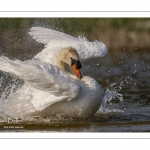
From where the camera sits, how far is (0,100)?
12195mm

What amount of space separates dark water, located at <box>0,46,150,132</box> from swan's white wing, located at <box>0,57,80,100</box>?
680 mm

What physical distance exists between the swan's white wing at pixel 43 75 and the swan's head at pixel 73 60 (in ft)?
2.90

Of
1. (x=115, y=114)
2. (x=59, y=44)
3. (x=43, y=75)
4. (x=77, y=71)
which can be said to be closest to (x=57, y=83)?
(x=43, y=75)

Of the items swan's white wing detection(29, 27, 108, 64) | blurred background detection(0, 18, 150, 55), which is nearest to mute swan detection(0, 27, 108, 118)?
swan's white wing detection(29, 27, 108, 64)

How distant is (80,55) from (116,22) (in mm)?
7238

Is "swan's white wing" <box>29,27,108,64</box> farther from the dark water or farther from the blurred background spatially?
the blurred background

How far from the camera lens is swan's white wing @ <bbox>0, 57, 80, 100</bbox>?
34.7 feet

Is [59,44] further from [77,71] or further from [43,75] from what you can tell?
[43,75]

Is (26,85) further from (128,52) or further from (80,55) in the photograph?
(128,52)

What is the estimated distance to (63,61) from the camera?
1194 centimetres

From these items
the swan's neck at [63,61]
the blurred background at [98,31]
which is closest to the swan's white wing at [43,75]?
the swan's neck at [63,61]

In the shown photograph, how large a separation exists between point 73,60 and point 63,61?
30 cm

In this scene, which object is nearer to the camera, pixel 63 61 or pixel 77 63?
pixel 77 63

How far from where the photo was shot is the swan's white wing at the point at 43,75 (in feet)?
34.7
